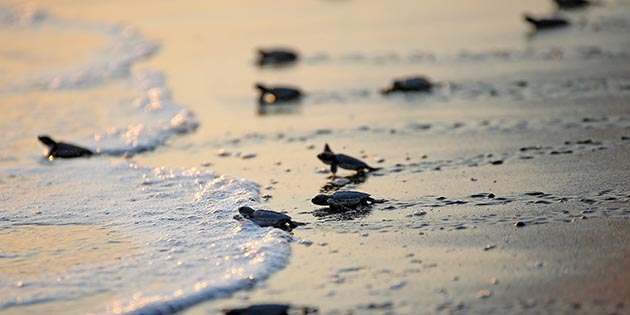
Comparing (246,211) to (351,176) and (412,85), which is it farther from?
(412,85)

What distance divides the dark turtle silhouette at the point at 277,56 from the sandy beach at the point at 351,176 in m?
0.21

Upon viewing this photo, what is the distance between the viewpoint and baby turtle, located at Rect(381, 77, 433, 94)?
1015 cm

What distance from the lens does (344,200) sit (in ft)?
20.3

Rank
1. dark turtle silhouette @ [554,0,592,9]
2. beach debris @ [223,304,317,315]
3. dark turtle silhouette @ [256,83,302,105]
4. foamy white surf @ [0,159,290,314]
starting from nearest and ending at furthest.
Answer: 1. beach debris @ [223,304,317,315]
2. foamy white surf @ [0,159,290,314]
3. dark turtle silhouette @ [256,83,302,105]
4. dark turtle silhouette @ [554,0,592,9]

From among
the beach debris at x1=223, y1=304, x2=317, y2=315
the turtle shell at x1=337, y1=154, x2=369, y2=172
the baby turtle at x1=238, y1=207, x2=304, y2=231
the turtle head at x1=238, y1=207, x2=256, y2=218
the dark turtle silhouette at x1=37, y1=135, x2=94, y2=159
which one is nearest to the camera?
the beach debris at x1=223, y1=304, x2=317, y2=315

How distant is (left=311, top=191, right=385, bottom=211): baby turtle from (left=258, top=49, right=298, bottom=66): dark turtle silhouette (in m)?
6.82

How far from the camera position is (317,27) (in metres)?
15.7

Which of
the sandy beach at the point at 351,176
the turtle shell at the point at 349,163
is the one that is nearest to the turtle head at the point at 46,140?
the sandy beach at the point at 351,176

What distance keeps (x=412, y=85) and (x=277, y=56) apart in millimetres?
3204

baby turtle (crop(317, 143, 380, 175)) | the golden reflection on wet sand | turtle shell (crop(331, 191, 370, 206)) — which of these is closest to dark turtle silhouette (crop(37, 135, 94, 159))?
the golden reflection on wet sand

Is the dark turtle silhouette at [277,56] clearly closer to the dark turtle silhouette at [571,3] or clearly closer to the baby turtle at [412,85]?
the baby turtle at [412,85]

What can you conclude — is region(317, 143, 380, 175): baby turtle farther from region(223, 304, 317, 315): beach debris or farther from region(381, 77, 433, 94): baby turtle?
region(381, 77, 433, 94): baby turtle

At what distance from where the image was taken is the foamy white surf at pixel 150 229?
5.00m

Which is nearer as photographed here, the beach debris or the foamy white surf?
the beach debris
